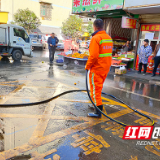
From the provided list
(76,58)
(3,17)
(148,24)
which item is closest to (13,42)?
(76,58)

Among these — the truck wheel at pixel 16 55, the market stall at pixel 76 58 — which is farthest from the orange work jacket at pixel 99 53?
the truck wheel at pixel 16 55

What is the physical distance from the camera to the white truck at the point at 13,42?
11172mm

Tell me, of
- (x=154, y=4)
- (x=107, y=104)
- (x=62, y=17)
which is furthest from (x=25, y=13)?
(x=107, y=104)

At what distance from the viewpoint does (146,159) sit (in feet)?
8.46

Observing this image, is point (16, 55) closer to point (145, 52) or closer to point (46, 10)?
point (145, 52)

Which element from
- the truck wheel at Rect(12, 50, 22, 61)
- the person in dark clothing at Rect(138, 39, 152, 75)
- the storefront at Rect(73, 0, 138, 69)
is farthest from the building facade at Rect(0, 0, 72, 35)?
the person in dark clothing at Rect(138, 39, 152, 75)

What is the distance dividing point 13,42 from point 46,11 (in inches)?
840

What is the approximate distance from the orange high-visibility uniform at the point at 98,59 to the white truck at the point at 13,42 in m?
9.28

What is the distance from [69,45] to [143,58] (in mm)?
5936

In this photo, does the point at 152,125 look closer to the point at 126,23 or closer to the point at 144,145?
the point at 144,145

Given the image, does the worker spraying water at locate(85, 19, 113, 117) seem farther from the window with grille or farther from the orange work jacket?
the window with grille

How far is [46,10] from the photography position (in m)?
30.6

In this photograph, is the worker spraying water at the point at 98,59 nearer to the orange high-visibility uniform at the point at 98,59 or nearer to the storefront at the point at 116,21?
the orange high-visibility uniform at the point at 98,59

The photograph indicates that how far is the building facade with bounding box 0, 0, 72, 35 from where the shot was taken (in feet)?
87.0
